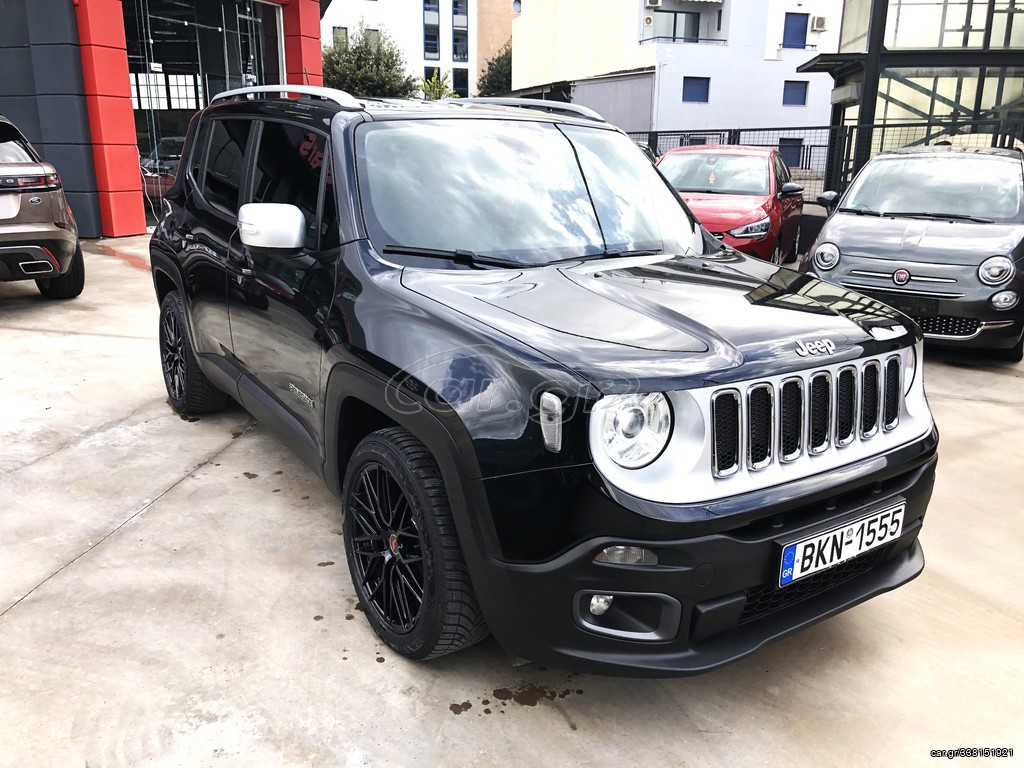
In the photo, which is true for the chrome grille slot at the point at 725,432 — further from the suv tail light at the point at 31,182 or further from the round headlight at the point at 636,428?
the suv tail light at the point at 31,182

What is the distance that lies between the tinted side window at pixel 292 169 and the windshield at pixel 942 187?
543cm

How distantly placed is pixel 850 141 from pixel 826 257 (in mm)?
7614

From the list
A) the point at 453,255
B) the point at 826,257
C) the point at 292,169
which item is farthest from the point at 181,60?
the point at 453,255

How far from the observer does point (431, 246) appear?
2818mm

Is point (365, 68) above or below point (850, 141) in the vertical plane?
above

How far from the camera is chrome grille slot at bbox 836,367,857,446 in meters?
2.34

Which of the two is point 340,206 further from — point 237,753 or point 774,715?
point 774,715

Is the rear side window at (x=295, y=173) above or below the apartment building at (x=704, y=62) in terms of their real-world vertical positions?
below

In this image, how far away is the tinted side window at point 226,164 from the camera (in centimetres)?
375

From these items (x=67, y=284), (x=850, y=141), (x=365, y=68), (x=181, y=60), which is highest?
(x=365, y=68)

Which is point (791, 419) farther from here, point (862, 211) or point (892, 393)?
point (862, 211)

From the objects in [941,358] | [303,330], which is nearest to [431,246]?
[303,330]

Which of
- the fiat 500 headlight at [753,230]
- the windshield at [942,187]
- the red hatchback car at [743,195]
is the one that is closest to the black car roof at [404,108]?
the windshield at [942,187]

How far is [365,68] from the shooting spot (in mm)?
42938
